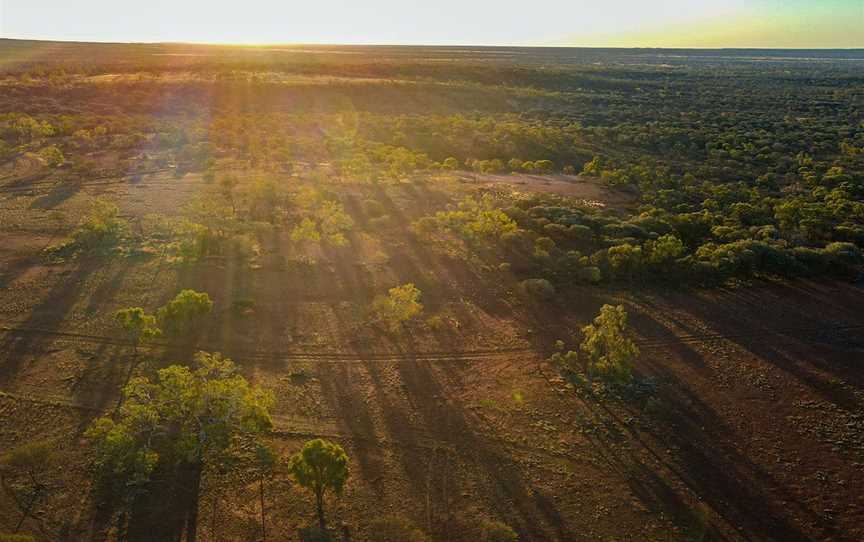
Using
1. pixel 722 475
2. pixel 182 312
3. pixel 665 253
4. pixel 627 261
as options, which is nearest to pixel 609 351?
pixel 722 475

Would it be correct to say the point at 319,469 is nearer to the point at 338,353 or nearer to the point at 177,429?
the point at 177,429

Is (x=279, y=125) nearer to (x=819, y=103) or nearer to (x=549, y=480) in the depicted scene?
(x=549, y=480)

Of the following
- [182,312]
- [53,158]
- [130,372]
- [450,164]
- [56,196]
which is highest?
[53,158]

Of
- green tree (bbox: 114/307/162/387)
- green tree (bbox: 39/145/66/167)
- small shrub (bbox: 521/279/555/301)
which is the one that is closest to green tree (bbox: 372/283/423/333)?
small shrub (bbox: 521/279/555/301)

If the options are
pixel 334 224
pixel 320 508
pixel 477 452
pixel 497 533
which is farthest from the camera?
pixel 334 224

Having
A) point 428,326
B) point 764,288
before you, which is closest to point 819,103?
point 764,288

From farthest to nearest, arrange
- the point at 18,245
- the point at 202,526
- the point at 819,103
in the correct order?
the point at 819,103
the point at 18,245
the point at 202,526

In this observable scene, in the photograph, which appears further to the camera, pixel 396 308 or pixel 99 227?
pixel 99 227
